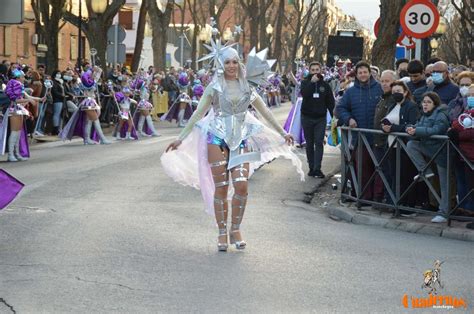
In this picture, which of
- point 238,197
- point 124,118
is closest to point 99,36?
point 124,118

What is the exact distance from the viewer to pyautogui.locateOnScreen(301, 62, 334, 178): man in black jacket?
1708cm

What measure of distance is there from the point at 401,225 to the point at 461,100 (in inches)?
61.3

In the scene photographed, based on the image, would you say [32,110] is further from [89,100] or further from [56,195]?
[56,195]

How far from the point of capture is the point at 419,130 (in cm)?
1138

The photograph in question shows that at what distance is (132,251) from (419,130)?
3849 millimetres

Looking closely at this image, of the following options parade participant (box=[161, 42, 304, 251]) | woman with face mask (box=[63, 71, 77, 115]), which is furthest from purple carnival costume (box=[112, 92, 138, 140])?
parade participant (box=[161, 42, 304, 251])

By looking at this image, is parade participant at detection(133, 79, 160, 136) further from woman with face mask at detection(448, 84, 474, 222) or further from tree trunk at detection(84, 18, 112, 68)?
woman with face mask at detection(448, 84, 474, 222)

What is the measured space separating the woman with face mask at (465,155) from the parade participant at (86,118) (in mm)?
13702

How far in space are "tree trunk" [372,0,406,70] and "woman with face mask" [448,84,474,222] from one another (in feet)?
34.4

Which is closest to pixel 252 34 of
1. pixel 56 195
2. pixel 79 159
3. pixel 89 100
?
pixel 89 100

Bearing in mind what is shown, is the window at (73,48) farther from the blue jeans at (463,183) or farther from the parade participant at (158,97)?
the blue jeans at (463,183)

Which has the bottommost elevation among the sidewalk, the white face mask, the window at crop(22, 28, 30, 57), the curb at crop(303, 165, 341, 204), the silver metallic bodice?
the curb at crop(303, 165, 341, 204)

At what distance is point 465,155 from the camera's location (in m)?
11.0

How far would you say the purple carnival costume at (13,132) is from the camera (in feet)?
63.3
